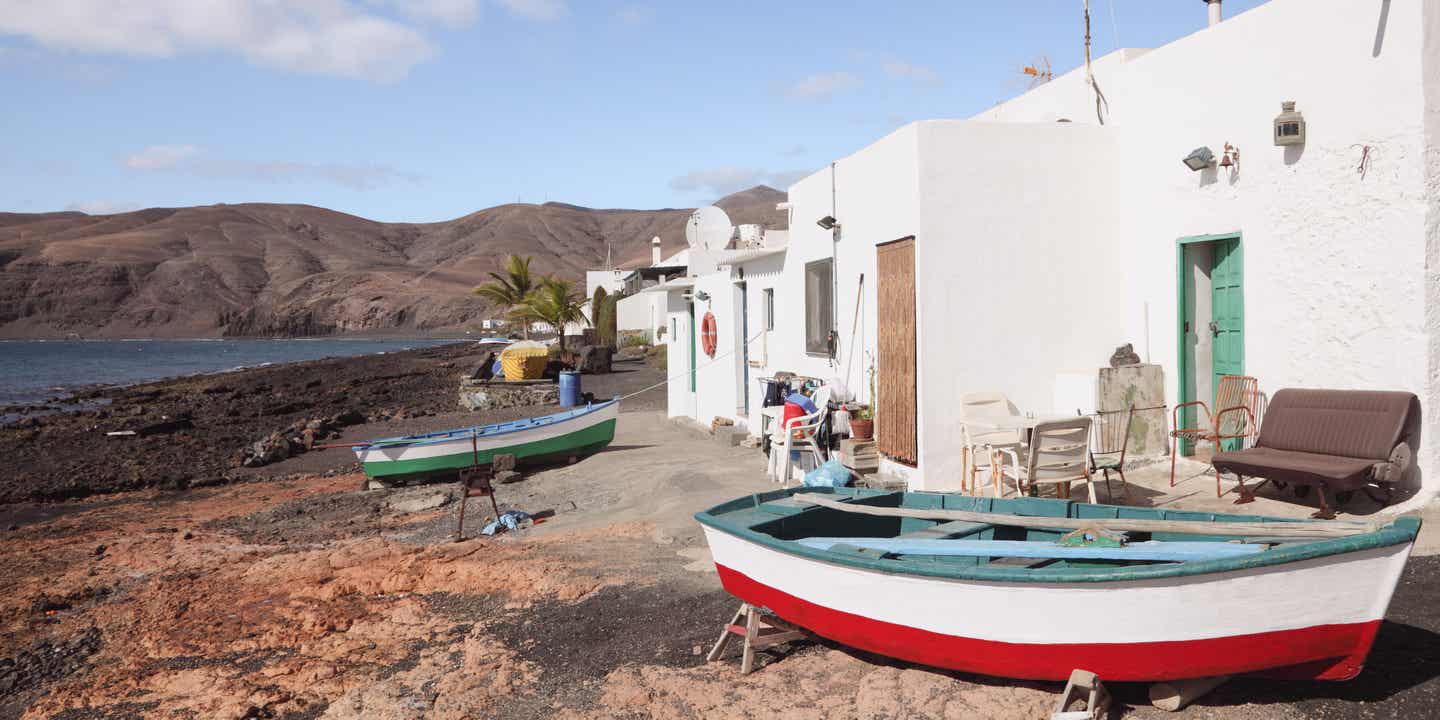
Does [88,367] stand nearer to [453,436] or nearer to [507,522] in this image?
[453,436]

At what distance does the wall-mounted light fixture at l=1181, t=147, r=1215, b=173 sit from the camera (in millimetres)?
8383

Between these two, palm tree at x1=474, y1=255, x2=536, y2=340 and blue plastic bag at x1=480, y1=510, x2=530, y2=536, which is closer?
blue plastic bag at x1=480, y1=510, x2=530, y2=536

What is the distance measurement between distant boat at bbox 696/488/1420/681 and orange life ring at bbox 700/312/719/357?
942cm

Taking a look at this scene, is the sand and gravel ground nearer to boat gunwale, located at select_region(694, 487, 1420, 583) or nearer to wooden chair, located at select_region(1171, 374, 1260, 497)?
wooden chair, located at select_region(1171, 374, 1260, 497)

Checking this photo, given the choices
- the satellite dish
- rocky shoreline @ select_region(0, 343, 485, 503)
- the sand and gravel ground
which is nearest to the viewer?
the sand and gravel ground

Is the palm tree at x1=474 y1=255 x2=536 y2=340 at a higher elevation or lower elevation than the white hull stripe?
higher

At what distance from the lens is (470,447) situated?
13.5 metres

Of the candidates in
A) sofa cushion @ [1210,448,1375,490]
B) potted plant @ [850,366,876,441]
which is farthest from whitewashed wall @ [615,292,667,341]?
sofa cushion @ [1210,448,1375,490]

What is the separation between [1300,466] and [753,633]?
14.0ft

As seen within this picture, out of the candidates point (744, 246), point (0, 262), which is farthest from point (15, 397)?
point (0, 262)

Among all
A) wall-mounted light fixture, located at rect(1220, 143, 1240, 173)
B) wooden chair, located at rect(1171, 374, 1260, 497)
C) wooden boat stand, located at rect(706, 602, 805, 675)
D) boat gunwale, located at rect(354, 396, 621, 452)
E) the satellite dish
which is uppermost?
the satellite dish

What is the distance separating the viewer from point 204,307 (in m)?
138

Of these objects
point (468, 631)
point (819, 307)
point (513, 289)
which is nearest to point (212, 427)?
point (513, 289)

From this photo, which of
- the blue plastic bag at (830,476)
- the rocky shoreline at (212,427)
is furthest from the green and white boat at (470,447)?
the blue plastic bag at (830,476)
